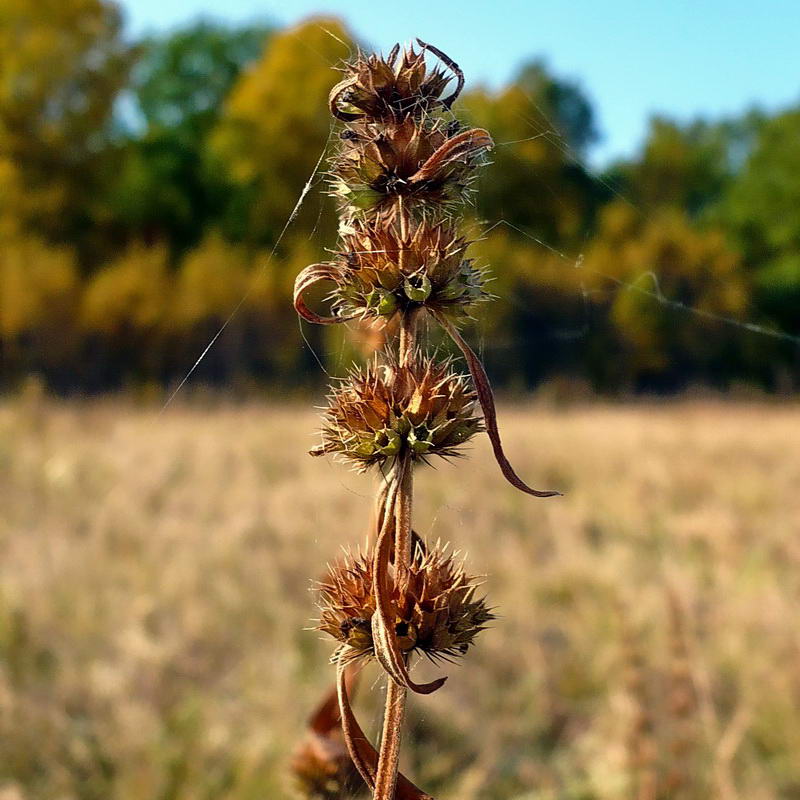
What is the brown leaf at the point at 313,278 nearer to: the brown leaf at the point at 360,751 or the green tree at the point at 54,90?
the brown leaf at the point at 360,751

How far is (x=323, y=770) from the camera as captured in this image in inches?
28.3

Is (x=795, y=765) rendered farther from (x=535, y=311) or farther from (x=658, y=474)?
(x=535, y=311)

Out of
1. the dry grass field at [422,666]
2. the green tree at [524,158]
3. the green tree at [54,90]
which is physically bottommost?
the dry grass field at [422,666]

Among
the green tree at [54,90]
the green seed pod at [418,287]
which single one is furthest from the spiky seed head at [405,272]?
the green tree at [54,90]

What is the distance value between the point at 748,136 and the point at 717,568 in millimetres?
26898

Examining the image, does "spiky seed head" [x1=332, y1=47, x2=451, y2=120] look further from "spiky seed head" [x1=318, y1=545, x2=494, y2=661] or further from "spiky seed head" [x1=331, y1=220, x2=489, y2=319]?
"spiky seed head" [x1=318, y1=545, x2=494, y2=661]

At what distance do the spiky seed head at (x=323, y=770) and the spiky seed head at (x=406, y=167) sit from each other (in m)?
0.44

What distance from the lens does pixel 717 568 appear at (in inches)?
203

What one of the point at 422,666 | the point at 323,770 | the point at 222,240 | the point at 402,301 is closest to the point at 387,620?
the point at 402,301

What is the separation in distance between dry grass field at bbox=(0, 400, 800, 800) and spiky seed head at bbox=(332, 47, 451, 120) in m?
0.57

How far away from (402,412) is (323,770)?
35 cm

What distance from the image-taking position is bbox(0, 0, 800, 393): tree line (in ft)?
28.6

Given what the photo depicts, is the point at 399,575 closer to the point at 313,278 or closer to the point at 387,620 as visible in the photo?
the point at 387,620

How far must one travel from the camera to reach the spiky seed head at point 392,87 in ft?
1.84
